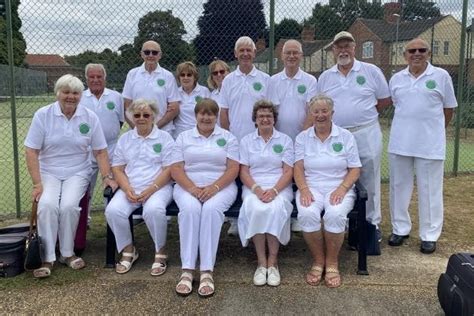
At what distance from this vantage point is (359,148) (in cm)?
455

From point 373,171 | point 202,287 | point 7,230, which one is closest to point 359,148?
point 373,171

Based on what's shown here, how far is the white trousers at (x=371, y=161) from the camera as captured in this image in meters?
4.51

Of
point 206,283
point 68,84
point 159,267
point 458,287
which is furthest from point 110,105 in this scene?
point 458,287

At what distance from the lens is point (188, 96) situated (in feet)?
16.6

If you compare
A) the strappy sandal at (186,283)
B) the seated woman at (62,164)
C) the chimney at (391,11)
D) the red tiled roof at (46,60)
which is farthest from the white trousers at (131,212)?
the chimney at (391,11)

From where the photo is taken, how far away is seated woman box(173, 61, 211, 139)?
4.98m

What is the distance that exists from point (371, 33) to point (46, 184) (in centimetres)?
519

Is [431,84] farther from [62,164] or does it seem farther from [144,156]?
[62,164]

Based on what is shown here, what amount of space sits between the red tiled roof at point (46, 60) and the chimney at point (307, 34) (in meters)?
3.02

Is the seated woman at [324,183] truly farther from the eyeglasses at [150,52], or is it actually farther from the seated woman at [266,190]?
the eyeglasses at [150,52]

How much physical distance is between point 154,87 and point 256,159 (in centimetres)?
144

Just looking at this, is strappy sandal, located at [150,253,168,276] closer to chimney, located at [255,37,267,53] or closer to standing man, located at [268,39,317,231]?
standing man, located at [268,39,317,231]

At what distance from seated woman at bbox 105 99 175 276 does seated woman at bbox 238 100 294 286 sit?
2.20 feet

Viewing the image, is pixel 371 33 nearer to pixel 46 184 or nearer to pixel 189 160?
pixel 189 160
